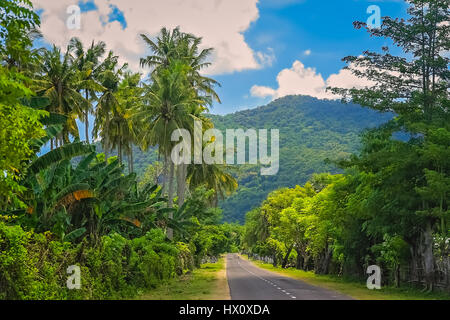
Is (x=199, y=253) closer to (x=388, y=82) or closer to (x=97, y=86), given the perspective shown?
(x=97, y=86)

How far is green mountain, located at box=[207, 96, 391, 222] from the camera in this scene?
133 m

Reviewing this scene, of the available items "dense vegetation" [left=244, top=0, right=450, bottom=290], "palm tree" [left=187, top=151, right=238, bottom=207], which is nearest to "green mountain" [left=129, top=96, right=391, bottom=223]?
"palm tree" [left=187, top=151, right=238, bottom=207]

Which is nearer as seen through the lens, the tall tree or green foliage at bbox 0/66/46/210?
green foliage at bbox 0/66/46/210

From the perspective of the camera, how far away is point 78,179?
19.4 meters

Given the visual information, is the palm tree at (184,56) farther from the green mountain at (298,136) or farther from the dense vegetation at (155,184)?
the green mountain at (298,136)

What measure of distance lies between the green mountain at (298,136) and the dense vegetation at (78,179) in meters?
81.6

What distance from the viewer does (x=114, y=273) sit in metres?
19.0

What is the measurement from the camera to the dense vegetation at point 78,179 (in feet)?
34.4

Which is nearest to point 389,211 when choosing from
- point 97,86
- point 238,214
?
point 97,86

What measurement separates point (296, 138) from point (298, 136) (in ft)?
6.84

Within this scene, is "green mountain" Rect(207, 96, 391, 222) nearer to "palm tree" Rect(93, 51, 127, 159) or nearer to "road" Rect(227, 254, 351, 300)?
"palm tree" Rect(93, 51, 127, 159)

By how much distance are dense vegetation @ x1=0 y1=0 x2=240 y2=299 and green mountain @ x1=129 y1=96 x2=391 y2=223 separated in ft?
221

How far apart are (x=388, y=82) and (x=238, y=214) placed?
143907 mm

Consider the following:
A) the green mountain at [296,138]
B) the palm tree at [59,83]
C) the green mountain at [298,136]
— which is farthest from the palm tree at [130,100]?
the green mountain at [298,136]
